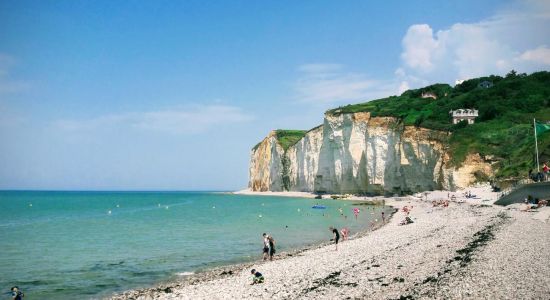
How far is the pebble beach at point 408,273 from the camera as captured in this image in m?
10.7

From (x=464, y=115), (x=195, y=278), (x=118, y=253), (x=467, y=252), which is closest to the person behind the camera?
(x=467, y=252)

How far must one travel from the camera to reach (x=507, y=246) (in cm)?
1558

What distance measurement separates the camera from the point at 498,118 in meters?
61.6

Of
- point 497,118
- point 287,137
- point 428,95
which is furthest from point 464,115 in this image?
point 287,137

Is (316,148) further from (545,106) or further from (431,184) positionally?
(545,106)

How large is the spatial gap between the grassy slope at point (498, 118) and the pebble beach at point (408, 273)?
89.1 ft

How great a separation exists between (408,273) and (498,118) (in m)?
57.7

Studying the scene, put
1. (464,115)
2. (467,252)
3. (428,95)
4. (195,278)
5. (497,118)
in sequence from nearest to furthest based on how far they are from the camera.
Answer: (467,252)
(195,278)
(497,118)
(464,115)
(428,95)

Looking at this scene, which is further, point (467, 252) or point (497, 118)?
point (497, 118)

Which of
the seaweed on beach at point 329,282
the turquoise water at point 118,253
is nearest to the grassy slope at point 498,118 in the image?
the turquoise water at point 118,253

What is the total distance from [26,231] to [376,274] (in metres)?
35.1

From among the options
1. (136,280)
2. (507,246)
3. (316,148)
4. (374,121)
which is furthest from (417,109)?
(136,280)

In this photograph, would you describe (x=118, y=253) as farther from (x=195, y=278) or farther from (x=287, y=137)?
(x=287, y=137)

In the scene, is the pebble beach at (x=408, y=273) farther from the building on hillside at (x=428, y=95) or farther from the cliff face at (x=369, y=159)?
the building on hillside at (x=428, y=95)
